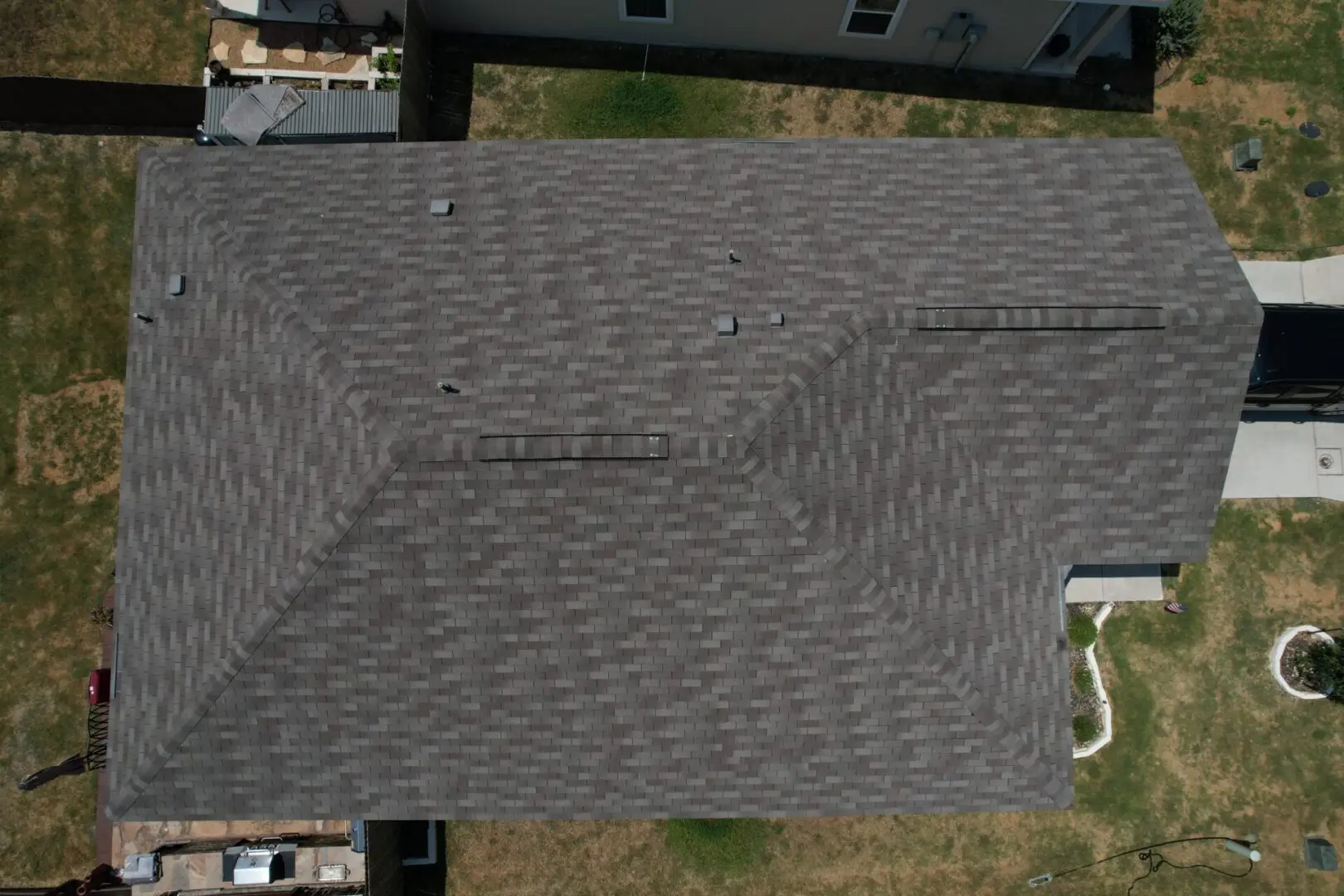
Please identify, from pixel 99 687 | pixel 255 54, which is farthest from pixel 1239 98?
pixel 99 687

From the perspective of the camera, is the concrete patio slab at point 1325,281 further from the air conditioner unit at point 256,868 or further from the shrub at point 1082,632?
the air conditioner unit at point 256,868

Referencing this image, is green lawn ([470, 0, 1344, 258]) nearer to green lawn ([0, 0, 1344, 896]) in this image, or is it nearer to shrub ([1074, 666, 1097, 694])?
green lawn ([0, 0, 1344, 896])

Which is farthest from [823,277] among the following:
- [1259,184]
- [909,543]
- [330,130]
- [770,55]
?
[1259,184]

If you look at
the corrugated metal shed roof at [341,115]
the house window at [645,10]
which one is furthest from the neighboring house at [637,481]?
the house window at [645,10]

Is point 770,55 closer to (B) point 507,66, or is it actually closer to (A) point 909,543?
(B) point 507,66

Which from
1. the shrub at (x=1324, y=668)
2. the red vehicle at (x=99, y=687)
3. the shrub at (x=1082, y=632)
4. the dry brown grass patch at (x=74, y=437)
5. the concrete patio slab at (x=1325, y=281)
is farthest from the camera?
the dry brown grass patch at (x=74, y=437)

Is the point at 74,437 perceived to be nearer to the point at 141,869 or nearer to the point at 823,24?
the point at 141,869
